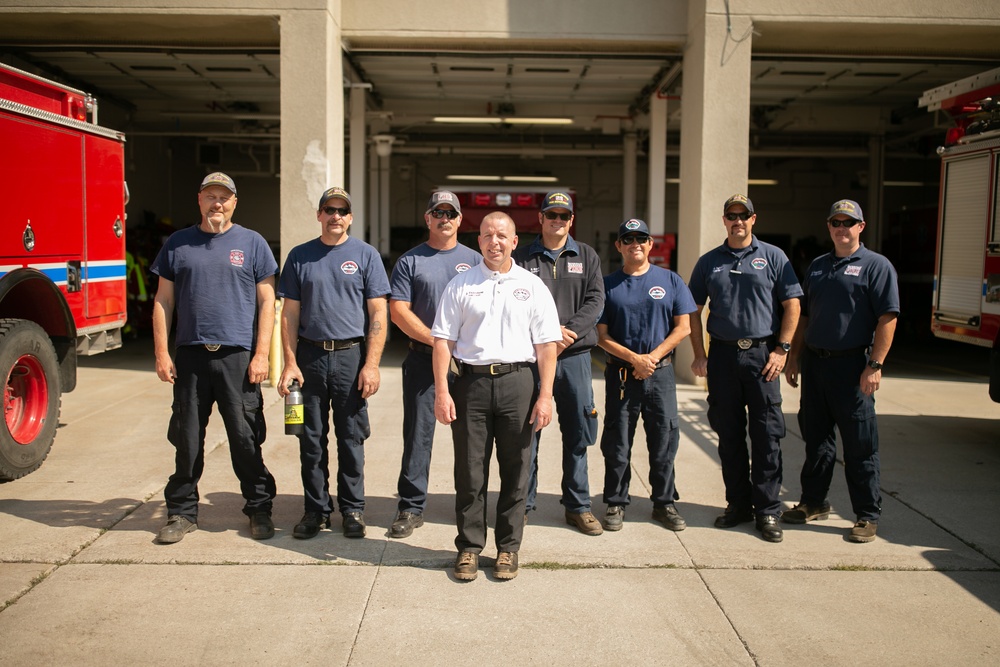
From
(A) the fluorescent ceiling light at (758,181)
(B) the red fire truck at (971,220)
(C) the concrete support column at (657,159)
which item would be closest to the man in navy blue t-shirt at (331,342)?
(B) the red fire truck at (971,220)

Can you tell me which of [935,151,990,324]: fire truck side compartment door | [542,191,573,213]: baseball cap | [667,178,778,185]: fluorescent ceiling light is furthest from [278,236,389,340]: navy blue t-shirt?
[667,178,778,185]: fluorescent ceiling light

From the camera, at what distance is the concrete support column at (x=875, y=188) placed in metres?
19.7

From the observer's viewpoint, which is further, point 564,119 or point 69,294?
point 564,119

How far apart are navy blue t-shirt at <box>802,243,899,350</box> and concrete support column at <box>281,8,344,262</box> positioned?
21.6 feet

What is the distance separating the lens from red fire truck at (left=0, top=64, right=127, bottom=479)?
6070 mm

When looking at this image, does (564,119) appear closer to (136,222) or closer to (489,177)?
(489,177)

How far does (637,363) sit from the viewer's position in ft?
17.0

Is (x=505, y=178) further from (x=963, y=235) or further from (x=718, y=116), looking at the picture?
(x=963, y=235)

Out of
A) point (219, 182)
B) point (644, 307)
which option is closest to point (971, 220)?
point (644, 307)

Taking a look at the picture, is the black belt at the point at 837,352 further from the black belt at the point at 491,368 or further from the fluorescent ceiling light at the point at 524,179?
the fluorescent ceiling light at the point at 524,179

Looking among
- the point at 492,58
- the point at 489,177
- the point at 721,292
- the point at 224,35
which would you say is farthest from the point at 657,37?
the point at 489,177

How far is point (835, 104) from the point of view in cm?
1772

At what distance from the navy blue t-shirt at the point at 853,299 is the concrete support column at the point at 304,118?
660 cm

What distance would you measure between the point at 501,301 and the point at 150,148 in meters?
18.7
